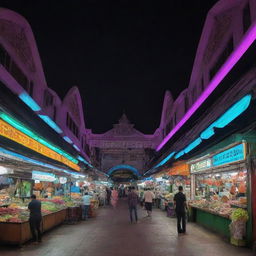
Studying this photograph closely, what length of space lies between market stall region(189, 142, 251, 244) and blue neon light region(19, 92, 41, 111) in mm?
6388

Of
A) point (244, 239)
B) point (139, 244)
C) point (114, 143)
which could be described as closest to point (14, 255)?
point (139, 244)

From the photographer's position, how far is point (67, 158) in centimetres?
1802

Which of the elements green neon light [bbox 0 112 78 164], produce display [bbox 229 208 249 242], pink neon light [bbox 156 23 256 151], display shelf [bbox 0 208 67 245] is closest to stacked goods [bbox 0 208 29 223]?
display shelf [bbox 0 208 67 245]

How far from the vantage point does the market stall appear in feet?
30.9

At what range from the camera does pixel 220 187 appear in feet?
45.8

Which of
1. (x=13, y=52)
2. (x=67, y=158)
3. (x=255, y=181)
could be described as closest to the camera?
(x=255, y=181)

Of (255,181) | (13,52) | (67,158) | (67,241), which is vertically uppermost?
(13,52)

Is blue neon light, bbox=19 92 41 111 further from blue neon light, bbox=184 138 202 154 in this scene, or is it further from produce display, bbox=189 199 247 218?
produce display, bbox=189 199 247 218

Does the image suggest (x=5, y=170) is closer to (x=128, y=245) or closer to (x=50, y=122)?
(x=50, y=122)

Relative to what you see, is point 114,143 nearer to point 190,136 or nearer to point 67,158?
point 67,158

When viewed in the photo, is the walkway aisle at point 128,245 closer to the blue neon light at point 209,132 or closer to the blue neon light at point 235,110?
the blue neon light at point 209,132

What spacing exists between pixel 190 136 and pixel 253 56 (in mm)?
3820

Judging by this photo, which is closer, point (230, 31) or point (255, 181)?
point (255, 181)

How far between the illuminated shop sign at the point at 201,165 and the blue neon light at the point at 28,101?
21.6 ft
